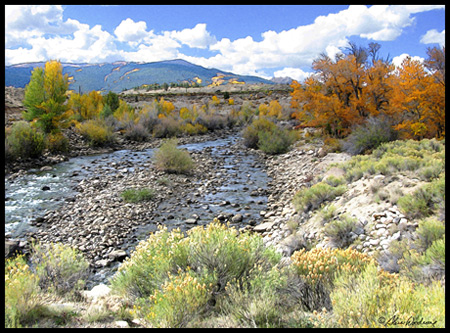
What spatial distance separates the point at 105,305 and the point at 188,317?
134cm

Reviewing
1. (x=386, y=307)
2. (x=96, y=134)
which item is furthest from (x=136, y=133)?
(x=386, y=307)

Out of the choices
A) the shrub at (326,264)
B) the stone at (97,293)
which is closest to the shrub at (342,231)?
the shrub at (326,264)

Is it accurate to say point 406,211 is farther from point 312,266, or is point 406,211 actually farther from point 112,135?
point 112,135

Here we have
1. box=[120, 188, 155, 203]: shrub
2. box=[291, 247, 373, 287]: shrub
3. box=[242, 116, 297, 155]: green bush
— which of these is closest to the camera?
box=[291, 247, 373, 287]: shrub

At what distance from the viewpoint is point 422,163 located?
8.32 m

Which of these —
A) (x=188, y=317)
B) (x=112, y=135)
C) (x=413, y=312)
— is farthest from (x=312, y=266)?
(x=112, y=135)

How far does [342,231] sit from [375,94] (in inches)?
557

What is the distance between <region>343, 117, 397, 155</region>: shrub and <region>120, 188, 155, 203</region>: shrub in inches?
387

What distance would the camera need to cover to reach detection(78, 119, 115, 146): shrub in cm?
2092

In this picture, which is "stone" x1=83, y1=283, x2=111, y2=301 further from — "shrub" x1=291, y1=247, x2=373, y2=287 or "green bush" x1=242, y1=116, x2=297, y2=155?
"green bush" x1=242, y1=116, x2=297, y2=155

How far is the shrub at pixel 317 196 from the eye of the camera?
8.70m

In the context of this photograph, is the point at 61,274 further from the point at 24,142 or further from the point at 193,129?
the point at 193,129

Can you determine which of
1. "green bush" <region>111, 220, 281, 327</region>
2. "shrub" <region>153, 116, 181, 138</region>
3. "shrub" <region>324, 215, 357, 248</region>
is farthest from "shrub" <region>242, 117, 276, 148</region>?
"green bush" <region>111, 220, 281, 327</region>

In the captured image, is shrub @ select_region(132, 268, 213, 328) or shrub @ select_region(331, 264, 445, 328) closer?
shrub @ select_region(331, 264, 445, 328)
